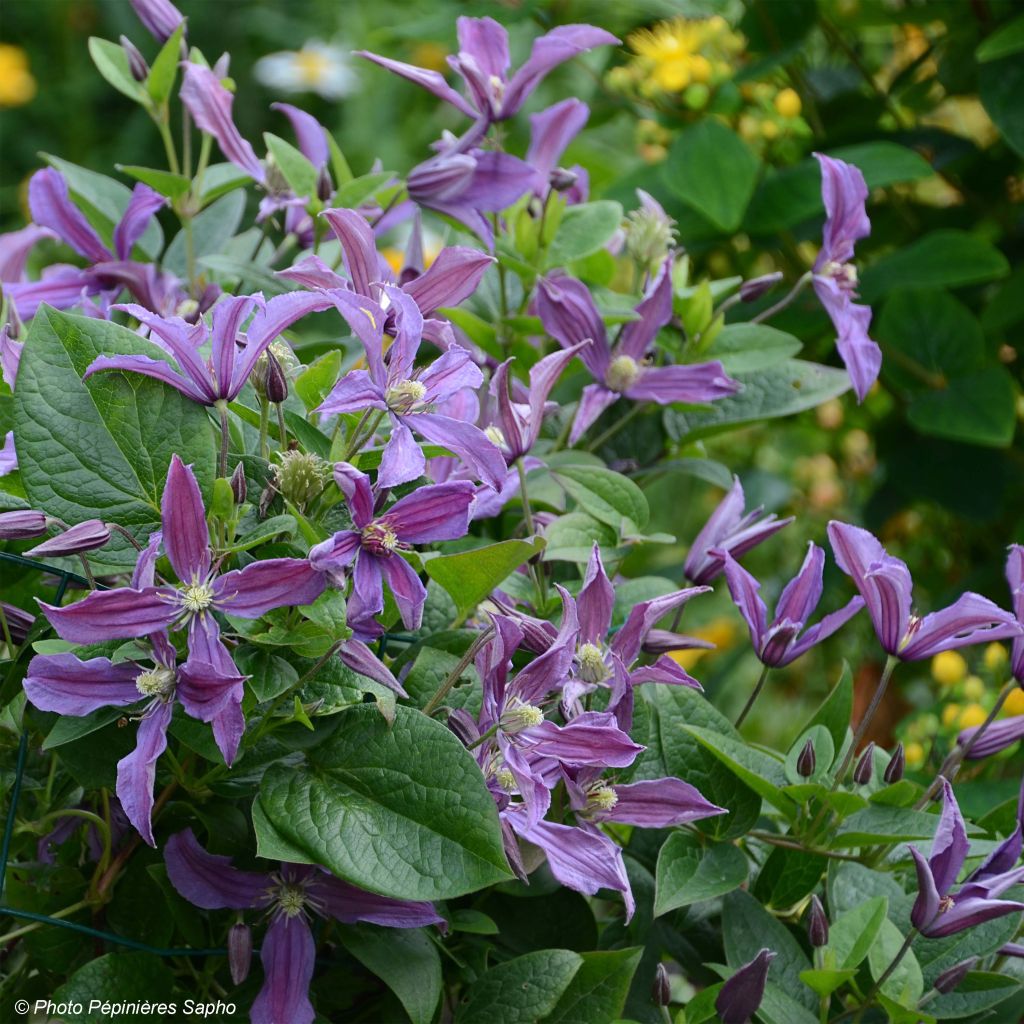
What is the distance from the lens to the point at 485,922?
59cm

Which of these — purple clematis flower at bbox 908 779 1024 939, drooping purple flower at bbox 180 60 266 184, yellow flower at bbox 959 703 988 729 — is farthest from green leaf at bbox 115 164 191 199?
yellow flower at bbox 959 703 988 729

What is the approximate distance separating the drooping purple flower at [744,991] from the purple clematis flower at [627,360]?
1.03 ft

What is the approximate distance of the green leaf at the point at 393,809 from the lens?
49 cm

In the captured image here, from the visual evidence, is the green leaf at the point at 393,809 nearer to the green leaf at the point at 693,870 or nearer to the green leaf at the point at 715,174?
the green leaf at the point at 693,870

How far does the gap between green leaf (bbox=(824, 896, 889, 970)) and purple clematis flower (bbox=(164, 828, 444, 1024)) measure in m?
0.19

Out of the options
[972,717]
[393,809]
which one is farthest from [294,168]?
[972,717]

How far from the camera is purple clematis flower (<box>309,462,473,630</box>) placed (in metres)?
0.50

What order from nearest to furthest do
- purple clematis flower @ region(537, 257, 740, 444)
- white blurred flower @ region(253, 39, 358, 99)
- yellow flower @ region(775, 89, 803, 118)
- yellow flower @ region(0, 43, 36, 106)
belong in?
purple clematis flower @ region(537, 257, 740, 444) < yellow flower @ region(775, 89, 803, 118) < yellow flower @ region(0, 43, 36, 106) < white blurred flower @ region(253, 39, 358, 99)

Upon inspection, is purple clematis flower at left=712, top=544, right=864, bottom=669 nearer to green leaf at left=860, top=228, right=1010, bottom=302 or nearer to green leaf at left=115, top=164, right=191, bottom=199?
green leaf at left=115, top=164, right=191, bottom=199

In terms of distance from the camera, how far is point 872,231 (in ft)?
4.53

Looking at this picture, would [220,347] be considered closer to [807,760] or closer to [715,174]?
[807,760]

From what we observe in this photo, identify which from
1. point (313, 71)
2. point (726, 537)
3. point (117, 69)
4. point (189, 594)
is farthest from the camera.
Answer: point (313, 71)

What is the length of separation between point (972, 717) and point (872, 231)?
63 cm

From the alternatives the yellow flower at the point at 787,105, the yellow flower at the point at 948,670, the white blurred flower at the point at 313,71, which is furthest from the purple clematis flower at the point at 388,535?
the white blurred flower at the point at 313,71
